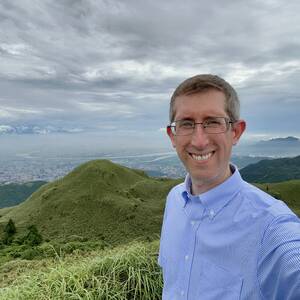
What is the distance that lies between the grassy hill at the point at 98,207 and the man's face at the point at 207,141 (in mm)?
55002

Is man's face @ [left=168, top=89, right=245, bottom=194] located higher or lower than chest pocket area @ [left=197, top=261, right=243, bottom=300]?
higher

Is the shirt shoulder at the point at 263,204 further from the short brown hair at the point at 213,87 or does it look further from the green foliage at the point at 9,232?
the green foliage at the point at 9,232

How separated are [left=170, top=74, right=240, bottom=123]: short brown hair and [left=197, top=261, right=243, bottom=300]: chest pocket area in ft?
4.70

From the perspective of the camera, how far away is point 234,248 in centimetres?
290

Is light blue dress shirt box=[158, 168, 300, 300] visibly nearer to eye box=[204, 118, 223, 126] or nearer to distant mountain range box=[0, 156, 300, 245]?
eye box=[204, 118, 223, 126]

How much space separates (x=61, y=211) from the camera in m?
70.4

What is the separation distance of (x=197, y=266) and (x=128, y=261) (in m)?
4.20

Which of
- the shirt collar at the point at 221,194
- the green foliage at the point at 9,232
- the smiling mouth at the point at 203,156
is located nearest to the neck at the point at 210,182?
the shirt collar at the point at 221,194

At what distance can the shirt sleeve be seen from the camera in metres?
2.40

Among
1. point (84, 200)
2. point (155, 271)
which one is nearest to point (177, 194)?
point (155, 271)

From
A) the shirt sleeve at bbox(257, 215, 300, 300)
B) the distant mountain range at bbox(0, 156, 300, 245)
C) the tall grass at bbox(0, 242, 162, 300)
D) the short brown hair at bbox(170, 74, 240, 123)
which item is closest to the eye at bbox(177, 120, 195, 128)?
the short brown hair at bbox(170, 74, 240, 123)

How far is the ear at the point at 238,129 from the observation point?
3453 mm

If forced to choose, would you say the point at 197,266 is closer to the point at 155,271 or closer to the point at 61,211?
the point at 155,271

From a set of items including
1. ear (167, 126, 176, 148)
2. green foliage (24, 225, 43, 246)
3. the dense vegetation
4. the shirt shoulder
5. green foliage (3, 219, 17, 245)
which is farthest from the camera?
green foliage (3, 219, 17, 245)
